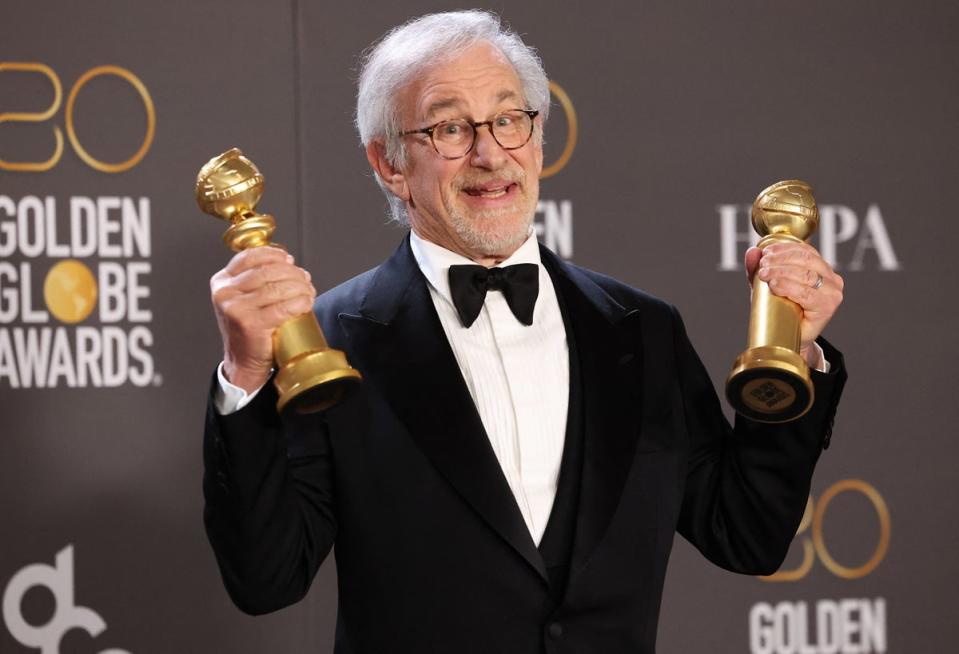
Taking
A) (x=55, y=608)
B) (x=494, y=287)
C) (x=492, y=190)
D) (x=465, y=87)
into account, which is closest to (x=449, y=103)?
(x=465, y=87)

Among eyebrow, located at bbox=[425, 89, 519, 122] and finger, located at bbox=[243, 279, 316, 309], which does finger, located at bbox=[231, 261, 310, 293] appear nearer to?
finger, located at bbox=[243, 279, 316, 309]

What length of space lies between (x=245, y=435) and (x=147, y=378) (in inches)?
50.0

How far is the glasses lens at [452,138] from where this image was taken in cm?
188

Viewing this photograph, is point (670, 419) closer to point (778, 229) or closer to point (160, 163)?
point (778, 229)

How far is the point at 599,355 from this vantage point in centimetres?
185

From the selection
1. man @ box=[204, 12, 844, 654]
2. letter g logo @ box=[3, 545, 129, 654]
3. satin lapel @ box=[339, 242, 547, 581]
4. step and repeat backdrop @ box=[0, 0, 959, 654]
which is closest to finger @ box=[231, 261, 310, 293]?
man @ box=[204, 12, 844, 654]

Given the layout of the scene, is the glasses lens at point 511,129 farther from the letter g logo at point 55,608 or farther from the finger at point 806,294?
the letter g logo at point 55,608

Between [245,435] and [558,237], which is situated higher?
[558,237]

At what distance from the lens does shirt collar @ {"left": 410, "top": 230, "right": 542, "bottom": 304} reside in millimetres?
1909

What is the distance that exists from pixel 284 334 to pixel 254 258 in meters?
0.10

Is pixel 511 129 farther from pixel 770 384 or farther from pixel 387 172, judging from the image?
pixel 770 384

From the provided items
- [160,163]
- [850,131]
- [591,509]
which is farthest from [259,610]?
[850,131]

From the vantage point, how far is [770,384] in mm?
1592

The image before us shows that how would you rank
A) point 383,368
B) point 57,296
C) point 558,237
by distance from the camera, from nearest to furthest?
point 383,368, point 57,296, point 558,237
